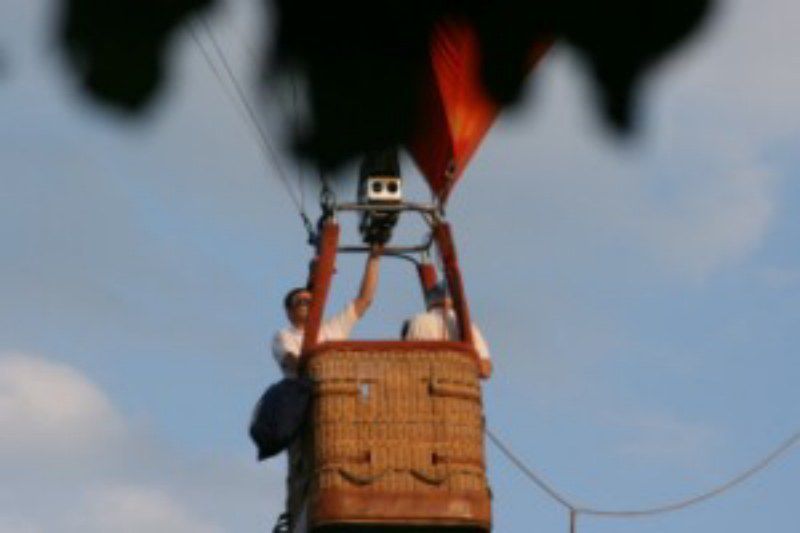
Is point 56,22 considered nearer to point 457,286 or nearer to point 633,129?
point 633,129

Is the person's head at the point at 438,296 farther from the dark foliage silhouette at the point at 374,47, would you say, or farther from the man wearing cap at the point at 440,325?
the dark foliage silhouette at the point at 374,47

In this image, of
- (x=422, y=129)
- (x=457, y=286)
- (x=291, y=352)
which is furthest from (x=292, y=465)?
(x=422, y=129)

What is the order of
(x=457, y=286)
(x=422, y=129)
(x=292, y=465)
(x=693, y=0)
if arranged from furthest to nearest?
1. (x=292, y=465)
2. (x=457, y=286)
3. (x=422, y=129)
4. (x=693, y=0)

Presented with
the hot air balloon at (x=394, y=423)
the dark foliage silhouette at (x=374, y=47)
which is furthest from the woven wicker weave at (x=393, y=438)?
the dark foliage silhouette at (x=374, y=47)

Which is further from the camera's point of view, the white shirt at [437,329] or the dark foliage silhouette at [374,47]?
the white shirt at [437,329]

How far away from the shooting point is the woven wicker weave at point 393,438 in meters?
6.87

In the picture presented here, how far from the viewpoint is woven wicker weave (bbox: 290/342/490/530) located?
6871mm

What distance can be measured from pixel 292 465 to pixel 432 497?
852mm

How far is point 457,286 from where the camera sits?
6855 millimetres

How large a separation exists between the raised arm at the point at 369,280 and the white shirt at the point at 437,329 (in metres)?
0.33

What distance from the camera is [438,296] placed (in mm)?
7059

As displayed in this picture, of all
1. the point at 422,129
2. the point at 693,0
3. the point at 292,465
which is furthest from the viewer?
the point at 292,465

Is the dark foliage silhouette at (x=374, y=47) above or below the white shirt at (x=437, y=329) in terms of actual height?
below

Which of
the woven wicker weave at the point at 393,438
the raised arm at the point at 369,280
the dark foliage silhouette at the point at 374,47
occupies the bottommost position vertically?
the dark foliage silhouette at the point at 374,47
